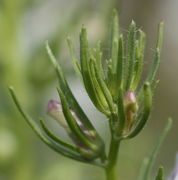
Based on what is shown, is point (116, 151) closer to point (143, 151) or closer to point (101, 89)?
point (101, 89)

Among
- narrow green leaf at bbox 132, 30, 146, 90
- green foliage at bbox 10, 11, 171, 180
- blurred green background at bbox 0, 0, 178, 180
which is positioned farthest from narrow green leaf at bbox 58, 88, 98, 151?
blurred green background at bbox 0, 0, 178, 180

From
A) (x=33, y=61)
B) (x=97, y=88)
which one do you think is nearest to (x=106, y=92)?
(x=97, y=88)

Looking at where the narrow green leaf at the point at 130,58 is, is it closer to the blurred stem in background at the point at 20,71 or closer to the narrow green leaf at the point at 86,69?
the narrow green leaf at the point at 86,69

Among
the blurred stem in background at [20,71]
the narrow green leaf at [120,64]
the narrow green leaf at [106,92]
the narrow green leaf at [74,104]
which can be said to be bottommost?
the blurred stem in background at [20,71]

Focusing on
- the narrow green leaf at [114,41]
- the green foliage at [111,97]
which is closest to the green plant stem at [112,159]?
the green foliage at [111,97]

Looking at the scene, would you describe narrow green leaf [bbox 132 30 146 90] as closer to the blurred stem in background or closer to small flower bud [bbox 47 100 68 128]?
small flower bud [bbox 47 100 68 128]

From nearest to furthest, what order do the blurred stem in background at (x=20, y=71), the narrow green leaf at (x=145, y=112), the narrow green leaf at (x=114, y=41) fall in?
the narrow green leaf at (x=145, y=112)
the narrow green leaf at (x=114, y=41)
the blurred stem in background at (x=20, y=71)
